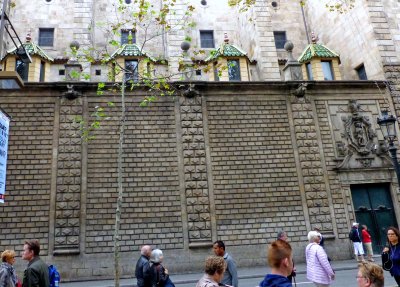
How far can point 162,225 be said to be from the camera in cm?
1552

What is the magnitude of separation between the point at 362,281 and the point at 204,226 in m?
12.6

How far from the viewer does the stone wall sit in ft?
49.3

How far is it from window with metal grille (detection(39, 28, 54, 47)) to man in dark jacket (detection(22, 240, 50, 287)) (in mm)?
20306

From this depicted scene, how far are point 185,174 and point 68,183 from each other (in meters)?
5.13

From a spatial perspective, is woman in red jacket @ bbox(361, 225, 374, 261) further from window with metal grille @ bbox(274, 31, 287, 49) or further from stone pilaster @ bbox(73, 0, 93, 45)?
stone pilaster @ bbox(73, 0, 93, 45)

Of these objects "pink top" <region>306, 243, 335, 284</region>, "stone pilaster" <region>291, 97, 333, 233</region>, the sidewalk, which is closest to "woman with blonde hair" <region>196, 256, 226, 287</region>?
"pink top" <region>306, 243, 335, 284</region>

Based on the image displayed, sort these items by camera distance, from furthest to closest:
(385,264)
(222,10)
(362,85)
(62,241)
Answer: (222,10) < (362,85) < (62,241) < (385,264)

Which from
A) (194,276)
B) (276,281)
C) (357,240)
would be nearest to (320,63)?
(357,240)

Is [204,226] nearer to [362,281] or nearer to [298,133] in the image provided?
[298,133]

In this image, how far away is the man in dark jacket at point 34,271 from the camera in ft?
17.5

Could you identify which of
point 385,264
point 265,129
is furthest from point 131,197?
point 385,264

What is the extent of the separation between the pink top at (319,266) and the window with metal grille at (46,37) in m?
21.7

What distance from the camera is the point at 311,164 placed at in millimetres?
17109

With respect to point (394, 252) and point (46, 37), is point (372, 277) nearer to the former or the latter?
point (394, 252)
